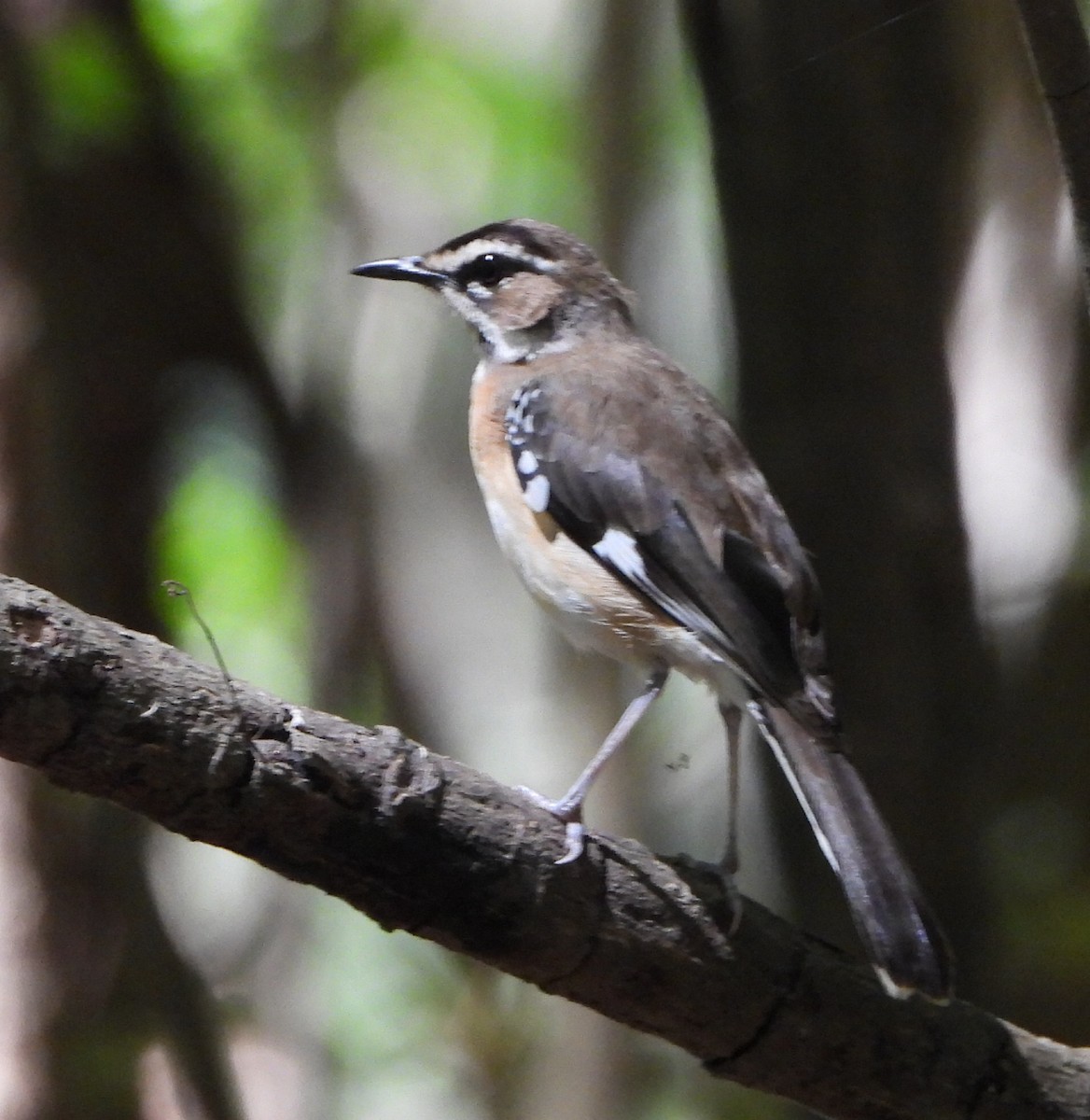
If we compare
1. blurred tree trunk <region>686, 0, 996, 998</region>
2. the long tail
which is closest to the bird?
the long tail

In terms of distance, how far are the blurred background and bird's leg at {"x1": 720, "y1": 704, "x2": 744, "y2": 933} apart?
1.61 feet

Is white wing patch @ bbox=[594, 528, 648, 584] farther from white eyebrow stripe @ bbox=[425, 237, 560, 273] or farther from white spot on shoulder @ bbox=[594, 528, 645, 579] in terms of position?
white eyebrow stripe @ bbox=[425, 237, 560, 273]

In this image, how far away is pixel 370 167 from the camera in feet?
19.2

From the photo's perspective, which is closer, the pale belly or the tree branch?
the tree branch

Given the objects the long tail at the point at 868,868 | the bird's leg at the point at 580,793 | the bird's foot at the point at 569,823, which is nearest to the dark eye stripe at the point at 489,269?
the bird's leg at the point at 580,793

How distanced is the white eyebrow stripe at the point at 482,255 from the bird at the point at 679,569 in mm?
163

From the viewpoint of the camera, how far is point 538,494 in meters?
3.47

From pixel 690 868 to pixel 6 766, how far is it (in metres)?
1.98

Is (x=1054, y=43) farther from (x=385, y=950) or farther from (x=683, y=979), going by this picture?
(x=385, y=950)

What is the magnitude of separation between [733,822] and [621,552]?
0.69 metres

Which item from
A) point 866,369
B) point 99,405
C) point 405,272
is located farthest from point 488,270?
point 99,405

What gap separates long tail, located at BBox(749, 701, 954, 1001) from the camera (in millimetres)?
2689

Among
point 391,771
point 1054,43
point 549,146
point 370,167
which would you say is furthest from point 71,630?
point 549,146

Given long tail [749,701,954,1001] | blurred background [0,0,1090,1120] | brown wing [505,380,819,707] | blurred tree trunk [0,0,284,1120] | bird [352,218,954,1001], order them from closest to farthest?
long tail [749,701,954,1001]
bird [352,218,954,1001]
brown wing [505,380,819,707]
blurred tree trunk [0,0,284,1120]
blurred background [0,0,1090,1120]
